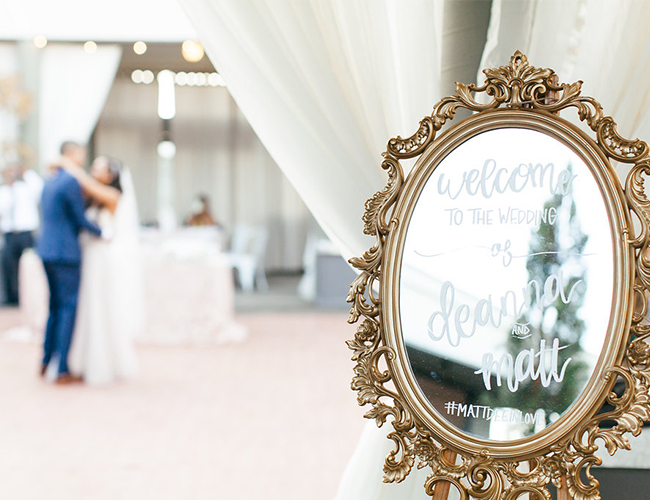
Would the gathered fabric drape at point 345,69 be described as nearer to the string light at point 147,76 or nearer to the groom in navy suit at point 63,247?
the groom in navy suit at point 63,247

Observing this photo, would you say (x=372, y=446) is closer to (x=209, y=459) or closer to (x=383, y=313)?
(x=383, y=313)

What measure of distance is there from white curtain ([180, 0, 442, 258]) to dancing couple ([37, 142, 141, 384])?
3.12m

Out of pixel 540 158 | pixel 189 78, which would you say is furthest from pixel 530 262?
pixel 189 78

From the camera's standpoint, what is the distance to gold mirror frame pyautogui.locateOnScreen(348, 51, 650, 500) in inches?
36.3

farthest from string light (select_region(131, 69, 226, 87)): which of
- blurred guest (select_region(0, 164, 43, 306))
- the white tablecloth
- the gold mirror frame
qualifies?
the gold mirror frame

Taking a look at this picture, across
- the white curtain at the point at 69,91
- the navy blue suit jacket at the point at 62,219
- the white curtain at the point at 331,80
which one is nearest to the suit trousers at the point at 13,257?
the white curtain at the point at 69,91

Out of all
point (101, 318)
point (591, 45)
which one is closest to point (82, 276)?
point (101, 318)

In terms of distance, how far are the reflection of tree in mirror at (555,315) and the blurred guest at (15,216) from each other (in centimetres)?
732

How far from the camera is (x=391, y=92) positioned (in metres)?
1.30

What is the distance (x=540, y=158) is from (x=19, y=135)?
8.17 metres

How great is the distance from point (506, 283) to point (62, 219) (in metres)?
3.73

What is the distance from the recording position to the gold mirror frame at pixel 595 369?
923mm

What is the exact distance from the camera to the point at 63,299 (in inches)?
167

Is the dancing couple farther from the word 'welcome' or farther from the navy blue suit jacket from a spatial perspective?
the word 'welcome'
